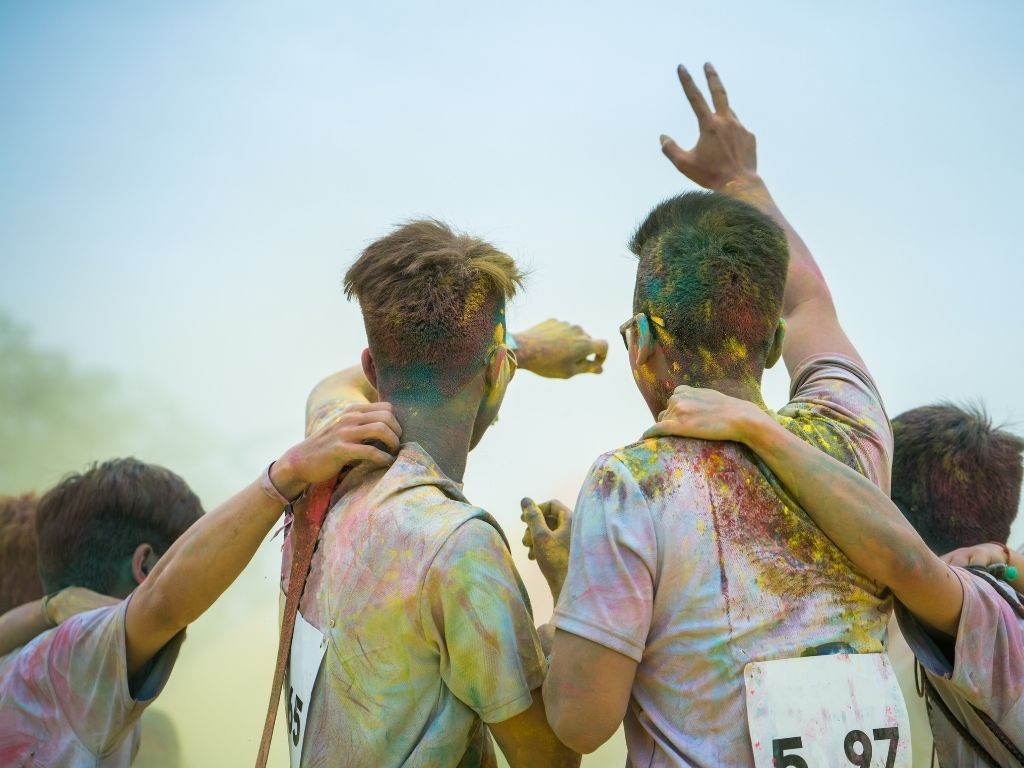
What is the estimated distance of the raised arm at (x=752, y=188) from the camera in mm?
3105

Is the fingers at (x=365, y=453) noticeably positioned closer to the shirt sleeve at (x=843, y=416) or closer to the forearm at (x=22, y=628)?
the shirt sleeve at (x=843, y=416)

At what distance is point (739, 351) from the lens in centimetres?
261

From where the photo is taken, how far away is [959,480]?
3398 mm

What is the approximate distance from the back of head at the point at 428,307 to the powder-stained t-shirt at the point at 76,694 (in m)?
1.07

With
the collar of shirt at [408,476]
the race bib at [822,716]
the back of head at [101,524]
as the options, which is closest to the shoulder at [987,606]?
the race bib at [822,716]

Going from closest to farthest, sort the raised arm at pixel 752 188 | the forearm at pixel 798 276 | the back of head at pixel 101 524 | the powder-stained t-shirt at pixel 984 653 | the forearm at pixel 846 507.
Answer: the forearm at pixel 846 507 < the powder-stained t-shirt at pixel 984 653 < the raised arm at pixel 752 188 < the forearm at pixel 798 276 < the back of head at pixel 101 524

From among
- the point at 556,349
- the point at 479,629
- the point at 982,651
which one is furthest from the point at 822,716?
the point at 556,349

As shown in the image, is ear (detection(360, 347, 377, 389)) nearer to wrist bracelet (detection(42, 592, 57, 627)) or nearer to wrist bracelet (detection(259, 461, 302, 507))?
wrist bracelet (detection(259, 461, 302, 507))

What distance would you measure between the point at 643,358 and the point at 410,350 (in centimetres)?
65

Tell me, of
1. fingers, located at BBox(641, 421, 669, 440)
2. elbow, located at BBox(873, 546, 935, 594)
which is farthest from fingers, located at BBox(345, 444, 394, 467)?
elbow, located at BBox(873, 546, 935, 594)

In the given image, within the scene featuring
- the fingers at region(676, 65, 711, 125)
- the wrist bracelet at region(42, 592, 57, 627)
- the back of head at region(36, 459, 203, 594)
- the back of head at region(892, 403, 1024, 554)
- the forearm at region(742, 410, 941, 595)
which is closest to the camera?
the forearm at region(742, 410, 941, 595)

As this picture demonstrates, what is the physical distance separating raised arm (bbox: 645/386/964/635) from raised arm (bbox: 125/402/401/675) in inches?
30.7

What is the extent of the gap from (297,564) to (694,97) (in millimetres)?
2298

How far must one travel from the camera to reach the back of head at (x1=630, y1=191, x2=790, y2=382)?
2.59m
